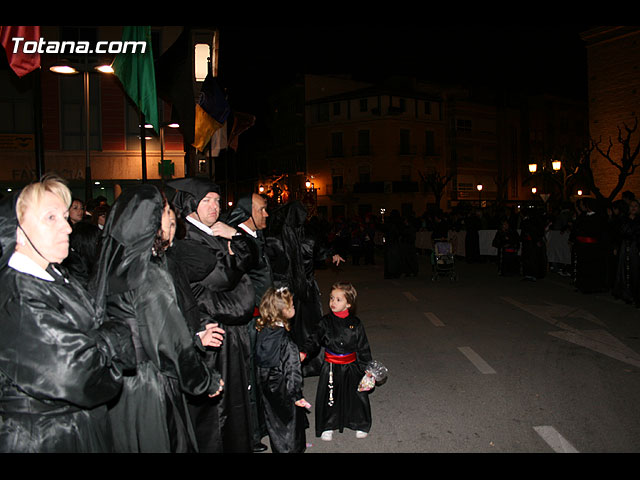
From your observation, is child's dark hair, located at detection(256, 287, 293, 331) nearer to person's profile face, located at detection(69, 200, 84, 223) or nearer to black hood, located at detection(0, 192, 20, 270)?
black hood, located at detection(0, 192, 20, 270)

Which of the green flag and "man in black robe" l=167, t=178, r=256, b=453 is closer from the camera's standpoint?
"man in black robe" l=167, t=178, r=256, b=453

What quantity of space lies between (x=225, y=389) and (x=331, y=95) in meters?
63.9

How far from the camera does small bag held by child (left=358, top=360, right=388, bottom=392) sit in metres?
4.88

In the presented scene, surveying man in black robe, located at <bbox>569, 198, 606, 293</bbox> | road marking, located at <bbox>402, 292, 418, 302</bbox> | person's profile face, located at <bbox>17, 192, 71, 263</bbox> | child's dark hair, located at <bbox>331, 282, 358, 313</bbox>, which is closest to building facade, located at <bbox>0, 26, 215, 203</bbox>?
road marking, located at <bbox>402, 292, 418, 302</bbox>

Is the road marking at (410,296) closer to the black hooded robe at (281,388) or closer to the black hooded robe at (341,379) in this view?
the black hooded robe at (341,379)

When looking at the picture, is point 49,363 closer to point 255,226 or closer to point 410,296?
point 255,226

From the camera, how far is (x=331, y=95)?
65438 mm

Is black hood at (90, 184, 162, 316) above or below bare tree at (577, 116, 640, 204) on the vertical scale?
below

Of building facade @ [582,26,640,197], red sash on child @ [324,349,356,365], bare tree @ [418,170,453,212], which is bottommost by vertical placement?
red sash on child @ [324,349,356,365]

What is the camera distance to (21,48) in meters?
6.84

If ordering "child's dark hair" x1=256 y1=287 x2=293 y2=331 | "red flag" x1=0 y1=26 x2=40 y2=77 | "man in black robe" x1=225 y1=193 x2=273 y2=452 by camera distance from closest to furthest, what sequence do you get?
"child's dark hair" x1=256 y1=287 x2=293 y2=331, "man in black robe" x1=225 y1=193 x2=273 y2=452, "red flag" x1=0 y1=26 x2=40 y2=77

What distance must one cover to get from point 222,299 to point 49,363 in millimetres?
1949

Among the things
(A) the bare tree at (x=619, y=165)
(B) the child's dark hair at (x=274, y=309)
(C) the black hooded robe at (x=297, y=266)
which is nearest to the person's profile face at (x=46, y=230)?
(B) the child's dark hair at (x=274, y=309)

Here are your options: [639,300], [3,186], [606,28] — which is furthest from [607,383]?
[606,28]
